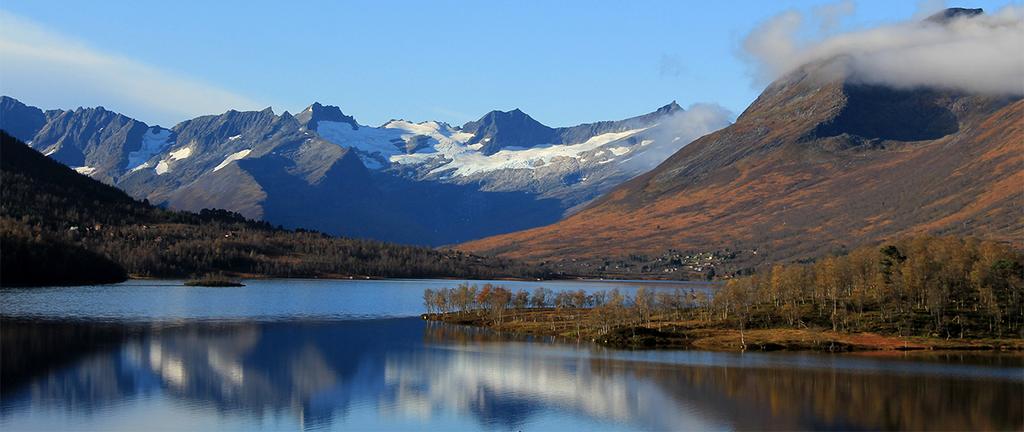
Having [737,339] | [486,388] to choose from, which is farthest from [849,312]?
[486,388]

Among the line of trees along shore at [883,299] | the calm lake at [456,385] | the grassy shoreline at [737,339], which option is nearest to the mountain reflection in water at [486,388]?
the calm lake at [456,385]

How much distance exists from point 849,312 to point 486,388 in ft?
240

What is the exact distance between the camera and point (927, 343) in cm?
14625

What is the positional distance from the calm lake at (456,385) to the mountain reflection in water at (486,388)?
10.1 inches

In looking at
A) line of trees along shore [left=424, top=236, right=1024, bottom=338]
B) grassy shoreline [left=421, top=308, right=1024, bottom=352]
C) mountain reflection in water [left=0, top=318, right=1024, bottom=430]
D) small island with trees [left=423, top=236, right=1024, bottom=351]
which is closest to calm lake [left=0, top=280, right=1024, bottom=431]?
mountain reflection in water [left=0, top=318, right=1024, bottom=430]

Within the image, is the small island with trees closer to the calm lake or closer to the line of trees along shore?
the line of trees along shore

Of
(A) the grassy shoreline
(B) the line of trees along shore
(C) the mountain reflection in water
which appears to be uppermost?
(B) the line of trees along shore

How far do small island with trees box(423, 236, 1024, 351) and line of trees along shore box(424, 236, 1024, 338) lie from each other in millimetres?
191

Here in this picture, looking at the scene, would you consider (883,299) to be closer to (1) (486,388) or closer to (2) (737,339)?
(2) (737,339)

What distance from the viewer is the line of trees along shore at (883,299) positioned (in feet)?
505

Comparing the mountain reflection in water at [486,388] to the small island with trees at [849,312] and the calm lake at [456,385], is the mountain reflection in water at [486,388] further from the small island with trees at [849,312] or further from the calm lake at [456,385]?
the small island with trees at [849,312]

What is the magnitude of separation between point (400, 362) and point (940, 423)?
6175 cm

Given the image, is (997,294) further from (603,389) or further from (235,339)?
(235,339)

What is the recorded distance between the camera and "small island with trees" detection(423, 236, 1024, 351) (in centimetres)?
14862
